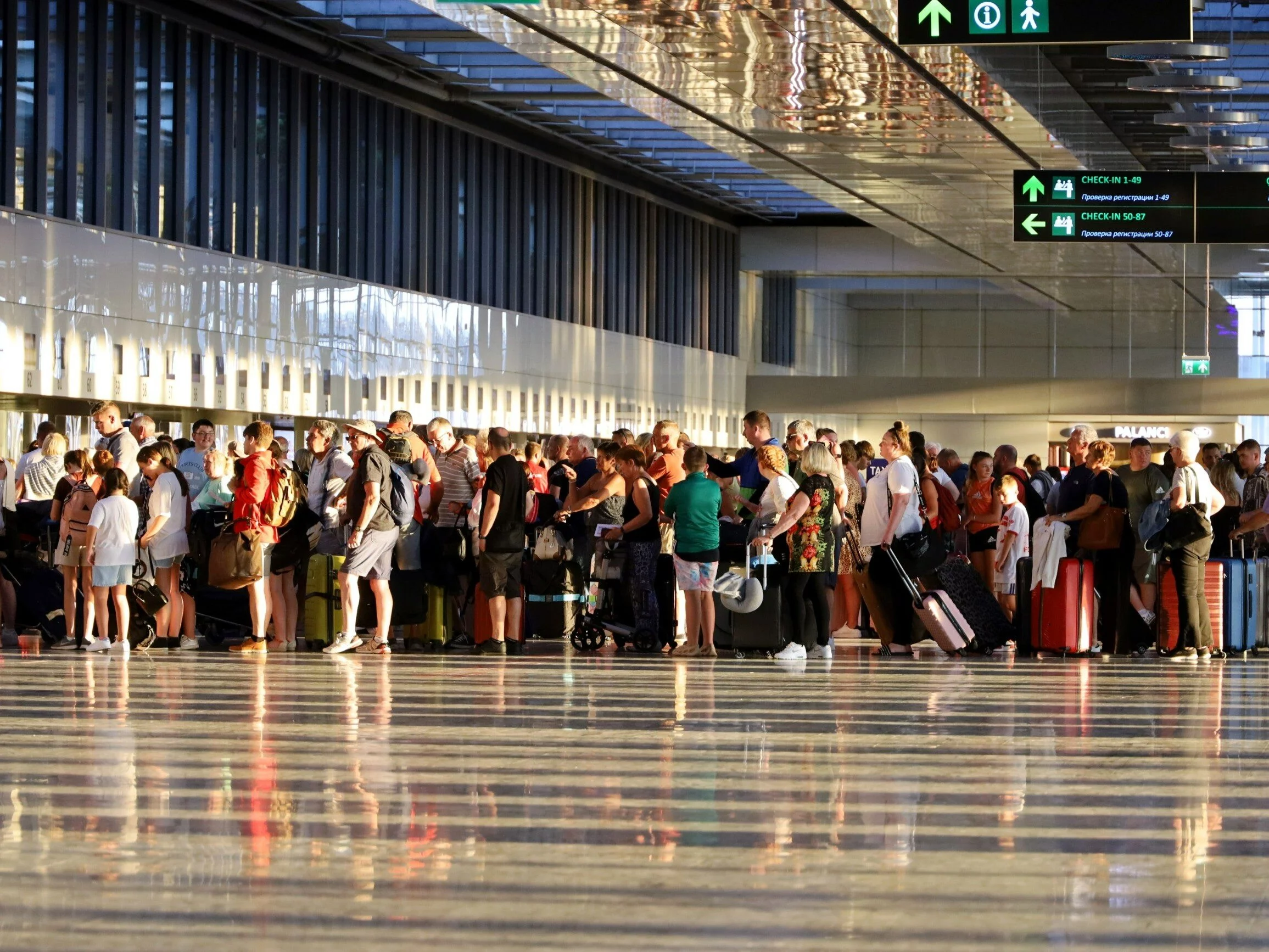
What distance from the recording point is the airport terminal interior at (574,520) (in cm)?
559

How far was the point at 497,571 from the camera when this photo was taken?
1369cm

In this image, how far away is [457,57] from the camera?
22016 millimetres

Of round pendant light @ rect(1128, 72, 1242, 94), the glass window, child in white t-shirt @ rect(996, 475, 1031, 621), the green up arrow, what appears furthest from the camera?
the glass window

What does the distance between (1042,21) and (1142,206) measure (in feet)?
22.5

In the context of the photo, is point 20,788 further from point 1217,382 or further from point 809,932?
point 1217,382

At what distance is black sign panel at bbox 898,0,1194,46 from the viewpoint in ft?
36.1

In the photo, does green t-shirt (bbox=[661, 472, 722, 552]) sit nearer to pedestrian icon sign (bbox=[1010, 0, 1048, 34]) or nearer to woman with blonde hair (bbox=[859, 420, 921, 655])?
woman with blonde hair (bbox=[859, 420, 921, 655])

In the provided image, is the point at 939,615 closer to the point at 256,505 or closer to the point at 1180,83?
the point at 256,505

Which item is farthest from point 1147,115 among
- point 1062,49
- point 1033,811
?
point 1033,811

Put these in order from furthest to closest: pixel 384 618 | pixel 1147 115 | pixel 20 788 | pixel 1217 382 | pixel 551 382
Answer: pixel 1217 382, pixel 551 382, pixel 1147 115, pixel 384 618, pixel 20 788

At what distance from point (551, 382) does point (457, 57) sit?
651cm

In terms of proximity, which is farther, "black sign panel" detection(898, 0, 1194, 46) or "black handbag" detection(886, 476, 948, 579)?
"black handbag" detection(886, 476, 948, 579)

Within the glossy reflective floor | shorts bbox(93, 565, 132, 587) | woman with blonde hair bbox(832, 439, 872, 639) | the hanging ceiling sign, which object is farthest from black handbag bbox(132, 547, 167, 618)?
the hanging ceiling sign

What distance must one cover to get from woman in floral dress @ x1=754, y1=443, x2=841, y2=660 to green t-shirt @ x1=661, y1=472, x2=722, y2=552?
33cm
